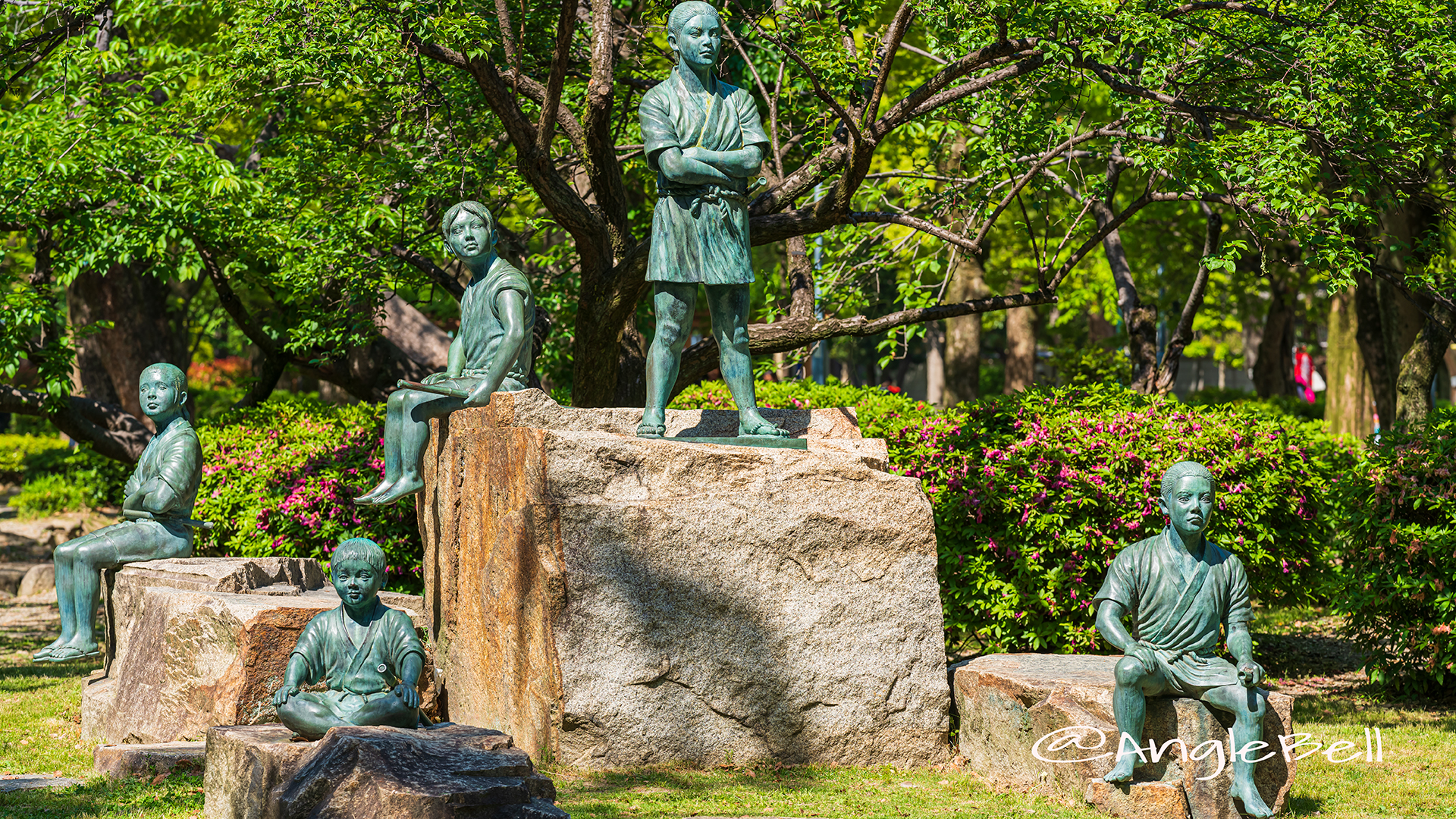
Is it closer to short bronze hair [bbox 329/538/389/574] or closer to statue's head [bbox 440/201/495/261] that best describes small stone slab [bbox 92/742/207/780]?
short bronze hair [bbox 329/538/389/574]

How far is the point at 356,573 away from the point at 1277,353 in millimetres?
20667

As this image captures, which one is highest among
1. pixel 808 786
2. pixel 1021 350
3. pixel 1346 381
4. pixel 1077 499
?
pixel 1021 350

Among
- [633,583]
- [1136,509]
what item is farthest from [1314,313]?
[633,583]

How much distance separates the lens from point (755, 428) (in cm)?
695

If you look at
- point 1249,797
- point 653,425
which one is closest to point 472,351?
point 653,425

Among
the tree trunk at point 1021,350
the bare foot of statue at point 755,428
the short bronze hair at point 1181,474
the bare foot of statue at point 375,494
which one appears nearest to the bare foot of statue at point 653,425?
the bare foot of statue at point 755,428

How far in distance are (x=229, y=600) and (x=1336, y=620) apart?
9.67 m

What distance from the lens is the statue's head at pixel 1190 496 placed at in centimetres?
566

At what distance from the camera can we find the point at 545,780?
4941 mm

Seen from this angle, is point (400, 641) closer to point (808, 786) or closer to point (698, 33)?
point (808, 786)

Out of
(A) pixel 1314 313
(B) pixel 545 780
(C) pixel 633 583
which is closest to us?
(B) pixel 545 780

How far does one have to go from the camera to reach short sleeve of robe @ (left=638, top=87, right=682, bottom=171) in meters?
6.70

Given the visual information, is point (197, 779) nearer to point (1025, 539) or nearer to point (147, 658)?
point (147, 658)

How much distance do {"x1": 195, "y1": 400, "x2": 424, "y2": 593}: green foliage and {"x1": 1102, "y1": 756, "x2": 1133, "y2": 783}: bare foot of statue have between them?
5895 millimetres
